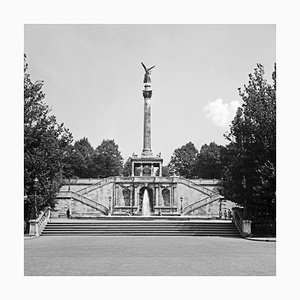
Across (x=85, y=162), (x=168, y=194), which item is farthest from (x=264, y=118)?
(x=85, y=162)

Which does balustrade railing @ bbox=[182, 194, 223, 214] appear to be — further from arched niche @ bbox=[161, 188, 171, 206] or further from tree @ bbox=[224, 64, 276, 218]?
tree @ bbox=[224, 64, 276, 218]

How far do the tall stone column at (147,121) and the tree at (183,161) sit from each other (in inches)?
1587

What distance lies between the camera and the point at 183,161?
110m

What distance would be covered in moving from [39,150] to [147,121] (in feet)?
124

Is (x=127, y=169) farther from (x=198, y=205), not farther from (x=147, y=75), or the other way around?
(x=198, y=205)

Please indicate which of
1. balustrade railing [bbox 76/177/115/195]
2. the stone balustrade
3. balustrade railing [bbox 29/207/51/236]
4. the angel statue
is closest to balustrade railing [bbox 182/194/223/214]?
balustrade railing [bbox 76/177/115/195]

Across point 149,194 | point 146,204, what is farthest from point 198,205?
point 149,194

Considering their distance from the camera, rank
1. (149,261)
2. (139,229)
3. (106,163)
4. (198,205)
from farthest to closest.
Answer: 1. (106,163)
2. (198,205)
3. (139,229)
4. (149,261)

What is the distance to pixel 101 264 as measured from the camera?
14789 millimetres

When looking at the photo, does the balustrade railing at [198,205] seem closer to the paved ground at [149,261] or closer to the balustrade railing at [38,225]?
the balustrade railing at [38,225]

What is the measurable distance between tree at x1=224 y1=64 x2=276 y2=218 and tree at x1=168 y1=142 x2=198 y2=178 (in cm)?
7381

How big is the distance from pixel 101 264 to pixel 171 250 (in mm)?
5469

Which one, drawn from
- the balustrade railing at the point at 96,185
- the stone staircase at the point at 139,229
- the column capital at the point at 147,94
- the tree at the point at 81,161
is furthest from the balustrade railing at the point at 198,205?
the tree at the point at 81,161

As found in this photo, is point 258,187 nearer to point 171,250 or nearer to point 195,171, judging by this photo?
point 171,250
